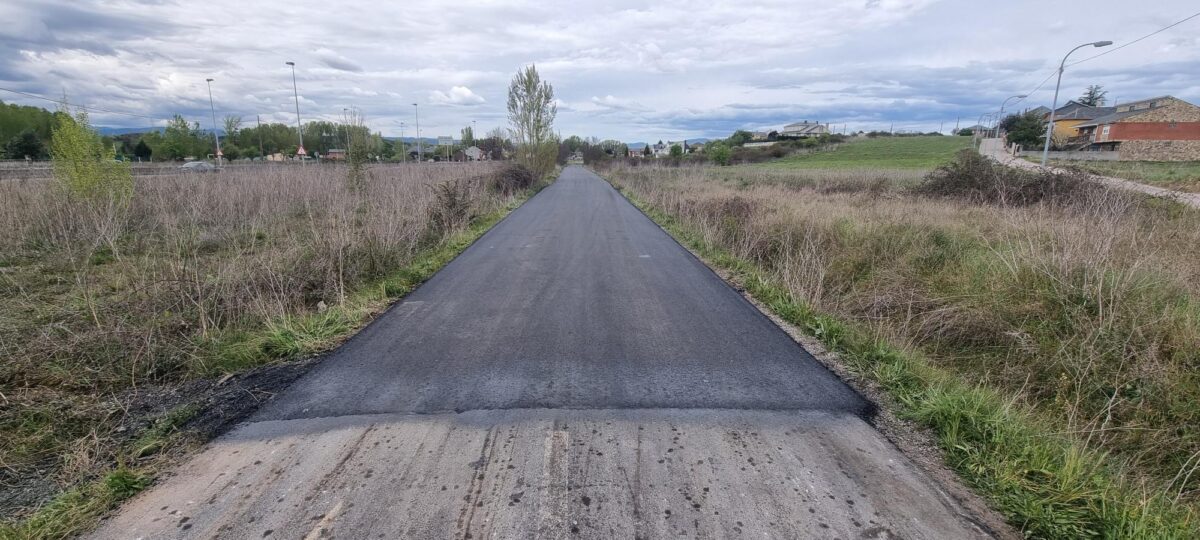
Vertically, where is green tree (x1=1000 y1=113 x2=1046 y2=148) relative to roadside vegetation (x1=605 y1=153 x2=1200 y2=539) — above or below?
above

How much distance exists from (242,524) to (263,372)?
2.12m

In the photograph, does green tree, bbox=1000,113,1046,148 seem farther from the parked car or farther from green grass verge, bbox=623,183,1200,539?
the parked car

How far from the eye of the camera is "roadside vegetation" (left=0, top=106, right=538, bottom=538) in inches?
112

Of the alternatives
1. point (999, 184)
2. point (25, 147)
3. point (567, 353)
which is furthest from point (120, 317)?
point (25, 147)

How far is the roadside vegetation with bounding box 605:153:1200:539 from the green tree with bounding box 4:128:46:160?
56.2 meters

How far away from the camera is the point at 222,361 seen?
429cm

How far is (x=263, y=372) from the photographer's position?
4172 mm

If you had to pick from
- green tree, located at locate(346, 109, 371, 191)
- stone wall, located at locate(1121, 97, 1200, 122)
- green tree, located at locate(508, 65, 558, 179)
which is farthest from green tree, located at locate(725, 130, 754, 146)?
green tree, located at locate(346, 109, 371, 191)

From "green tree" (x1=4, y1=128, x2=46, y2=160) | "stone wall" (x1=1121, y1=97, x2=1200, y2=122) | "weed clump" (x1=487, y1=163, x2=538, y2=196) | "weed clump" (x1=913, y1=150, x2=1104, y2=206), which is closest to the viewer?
"weed clump" (x1=913, y1=150, x2=1104, y2=206)

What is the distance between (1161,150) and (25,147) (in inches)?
3731

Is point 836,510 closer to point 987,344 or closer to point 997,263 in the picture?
point 987,344

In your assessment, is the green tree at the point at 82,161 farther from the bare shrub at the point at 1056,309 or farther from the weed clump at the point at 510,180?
the bare shrub at the point at 1056,309

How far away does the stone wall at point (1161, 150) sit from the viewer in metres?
43.8

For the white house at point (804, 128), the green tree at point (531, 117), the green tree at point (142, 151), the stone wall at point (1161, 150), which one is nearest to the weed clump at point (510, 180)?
the green tree at point (531, 117)
